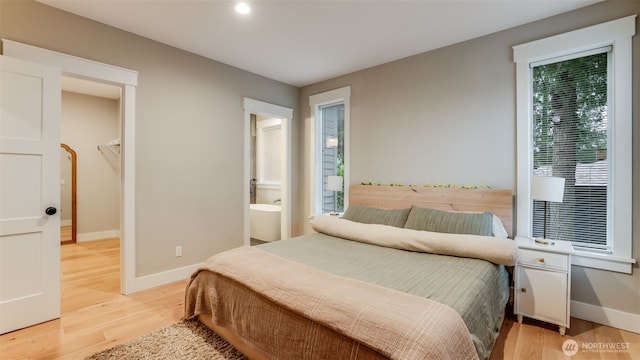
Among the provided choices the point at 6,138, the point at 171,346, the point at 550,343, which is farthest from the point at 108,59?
the point at 550,343

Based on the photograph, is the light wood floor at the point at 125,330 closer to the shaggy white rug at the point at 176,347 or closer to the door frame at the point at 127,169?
the shaggy white rug at the point at 176,347

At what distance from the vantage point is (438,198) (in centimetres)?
303

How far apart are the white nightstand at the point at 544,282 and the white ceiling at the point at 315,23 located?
2.03m

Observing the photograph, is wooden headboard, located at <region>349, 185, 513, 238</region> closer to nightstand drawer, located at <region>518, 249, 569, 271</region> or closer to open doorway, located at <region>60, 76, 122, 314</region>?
nightstand drawer, located at <region>518, 249, 569, 271</region>

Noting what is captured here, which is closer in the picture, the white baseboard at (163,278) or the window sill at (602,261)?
the window sill at (602,261)

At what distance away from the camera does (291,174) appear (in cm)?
447

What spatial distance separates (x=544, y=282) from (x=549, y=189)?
2.42 feet

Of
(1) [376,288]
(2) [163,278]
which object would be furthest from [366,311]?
(2) [163,278]

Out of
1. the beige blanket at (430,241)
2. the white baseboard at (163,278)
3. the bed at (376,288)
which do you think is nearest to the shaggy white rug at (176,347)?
the bed at (376,288)

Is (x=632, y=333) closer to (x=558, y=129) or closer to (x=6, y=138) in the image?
(x=558, y=129)

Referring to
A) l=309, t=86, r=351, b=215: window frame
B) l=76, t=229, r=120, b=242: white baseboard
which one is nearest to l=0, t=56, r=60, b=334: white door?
l=309, t=86, r=351, b=215: window frame

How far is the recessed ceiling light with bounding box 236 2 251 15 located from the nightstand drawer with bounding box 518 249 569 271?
121 inches

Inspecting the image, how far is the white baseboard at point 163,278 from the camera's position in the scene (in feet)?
9.56

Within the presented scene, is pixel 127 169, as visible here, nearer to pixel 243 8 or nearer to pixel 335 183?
pixel 243 8
